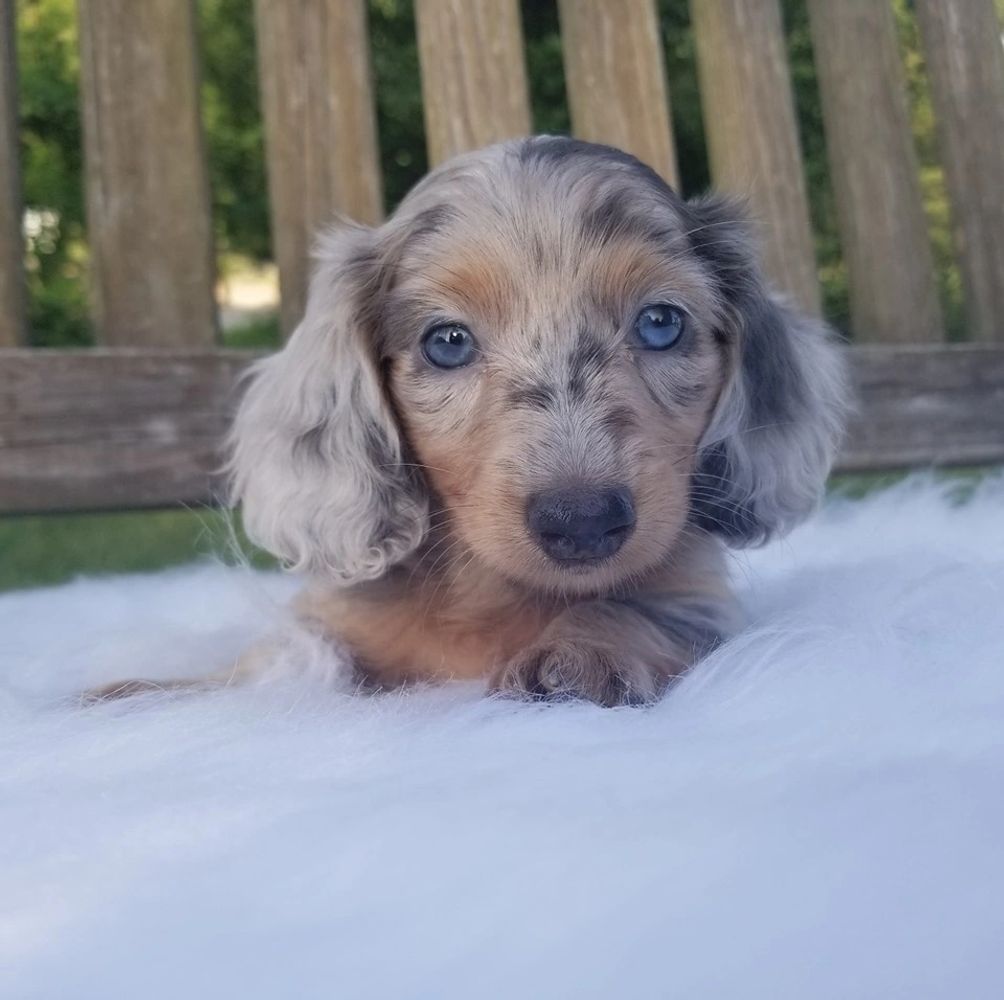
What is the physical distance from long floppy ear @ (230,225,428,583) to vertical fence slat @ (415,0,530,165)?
1.20 meters

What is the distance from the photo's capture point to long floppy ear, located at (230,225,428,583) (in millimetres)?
2045

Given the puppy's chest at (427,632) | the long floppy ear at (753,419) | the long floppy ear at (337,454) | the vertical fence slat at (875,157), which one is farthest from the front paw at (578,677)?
the vertical fence slat at (875,157)

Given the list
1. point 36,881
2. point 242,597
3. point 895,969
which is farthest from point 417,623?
point 895,969

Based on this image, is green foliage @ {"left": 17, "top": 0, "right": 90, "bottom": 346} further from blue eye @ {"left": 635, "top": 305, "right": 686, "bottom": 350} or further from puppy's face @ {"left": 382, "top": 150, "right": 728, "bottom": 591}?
blue eye @ {"left": 635, "top": 305, "right": 686, "bottom": 350}

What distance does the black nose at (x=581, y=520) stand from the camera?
63.6 inches

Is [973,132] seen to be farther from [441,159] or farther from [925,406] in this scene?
[441,159]

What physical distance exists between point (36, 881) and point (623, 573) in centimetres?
96

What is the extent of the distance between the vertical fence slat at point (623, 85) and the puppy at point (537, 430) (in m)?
1.28

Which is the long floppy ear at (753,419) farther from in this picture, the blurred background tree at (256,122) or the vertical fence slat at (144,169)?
the blurred background tree at (256,122)

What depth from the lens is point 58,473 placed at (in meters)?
3.06

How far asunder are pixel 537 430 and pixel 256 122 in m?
5.04

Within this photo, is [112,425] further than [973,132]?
No

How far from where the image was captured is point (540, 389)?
1.82 meters

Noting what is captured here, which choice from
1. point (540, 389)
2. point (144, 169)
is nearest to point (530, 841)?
point (540, 389)
